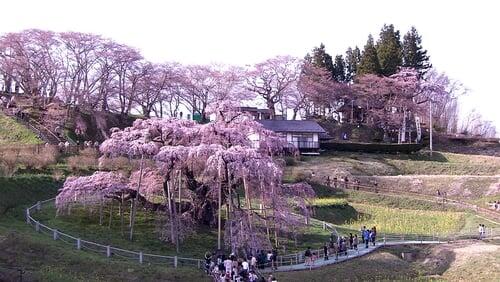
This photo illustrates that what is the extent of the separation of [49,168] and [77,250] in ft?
47.3

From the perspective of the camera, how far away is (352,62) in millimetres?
79312

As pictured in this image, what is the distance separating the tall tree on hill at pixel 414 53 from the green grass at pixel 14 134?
49250mm

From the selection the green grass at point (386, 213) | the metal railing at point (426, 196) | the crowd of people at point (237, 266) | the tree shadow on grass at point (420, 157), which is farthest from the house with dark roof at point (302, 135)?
the crowd of people at point (237, 266)

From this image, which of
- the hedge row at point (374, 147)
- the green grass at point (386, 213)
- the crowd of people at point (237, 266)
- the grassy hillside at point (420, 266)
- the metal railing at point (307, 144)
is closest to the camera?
the crowd of people at point (237, 266)

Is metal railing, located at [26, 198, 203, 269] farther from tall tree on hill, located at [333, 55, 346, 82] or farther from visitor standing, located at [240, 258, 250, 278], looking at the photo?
tall tree on hill, located at [333, 55, 346, 82]

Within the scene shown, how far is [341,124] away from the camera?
7094cm

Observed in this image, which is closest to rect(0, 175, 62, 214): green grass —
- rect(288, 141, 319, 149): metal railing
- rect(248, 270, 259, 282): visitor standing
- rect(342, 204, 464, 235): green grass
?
rect(248, 270, 259, 282): visitor standing

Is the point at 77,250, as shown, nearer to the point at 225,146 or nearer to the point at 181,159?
the point at 181,159

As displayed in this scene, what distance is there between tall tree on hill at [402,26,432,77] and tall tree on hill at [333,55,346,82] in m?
8.62

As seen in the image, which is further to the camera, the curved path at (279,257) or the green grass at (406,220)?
the green grass at (406,220)

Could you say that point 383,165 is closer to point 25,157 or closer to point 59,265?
point 25,157

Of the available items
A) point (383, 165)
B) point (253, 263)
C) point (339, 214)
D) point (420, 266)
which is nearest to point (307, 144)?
point (383, 165)

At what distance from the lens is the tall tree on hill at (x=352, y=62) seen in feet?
258

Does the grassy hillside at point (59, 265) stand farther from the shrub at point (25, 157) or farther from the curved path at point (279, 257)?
the shrub at point (25, 157)
